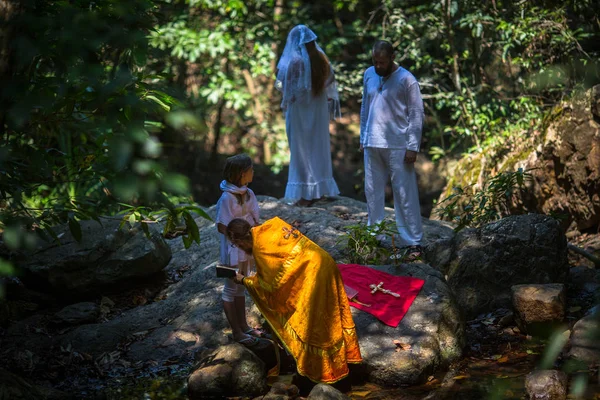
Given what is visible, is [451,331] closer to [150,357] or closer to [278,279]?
[278,279]

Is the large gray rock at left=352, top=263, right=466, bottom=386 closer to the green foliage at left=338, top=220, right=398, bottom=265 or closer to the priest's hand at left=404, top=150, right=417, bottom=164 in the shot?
the green foliage at left=338, top=220, right=398, bottom=265

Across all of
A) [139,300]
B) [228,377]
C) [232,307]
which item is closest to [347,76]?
[139,300]

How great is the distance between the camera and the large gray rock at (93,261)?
6223mm

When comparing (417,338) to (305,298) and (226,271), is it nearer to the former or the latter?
(305,298)

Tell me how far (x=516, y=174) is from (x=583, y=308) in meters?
1.73

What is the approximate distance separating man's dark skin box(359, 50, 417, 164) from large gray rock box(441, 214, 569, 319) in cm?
114

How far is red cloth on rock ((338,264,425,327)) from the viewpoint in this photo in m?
5.08

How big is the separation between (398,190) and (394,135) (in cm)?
55

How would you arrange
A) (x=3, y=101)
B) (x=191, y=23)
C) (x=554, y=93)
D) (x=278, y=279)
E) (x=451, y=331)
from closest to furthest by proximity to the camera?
(x=3, y=101) < (x=278, y=279) < (x=451, y=331) < (x=554, y=93) < (x=191, y=23)

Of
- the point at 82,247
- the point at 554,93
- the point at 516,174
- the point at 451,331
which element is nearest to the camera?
the point at 451,331

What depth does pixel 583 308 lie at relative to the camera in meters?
5.58

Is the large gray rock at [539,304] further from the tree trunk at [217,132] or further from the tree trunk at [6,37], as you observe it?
the tree trunk at [217,132]

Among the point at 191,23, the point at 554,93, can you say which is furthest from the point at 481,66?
the point at 191,23

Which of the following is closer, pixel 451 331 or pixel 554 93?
pixel 451 331
